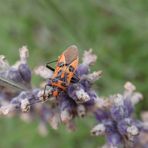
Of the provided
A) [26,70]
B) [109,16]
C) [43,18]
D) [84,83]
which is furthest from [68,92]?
[109,16]

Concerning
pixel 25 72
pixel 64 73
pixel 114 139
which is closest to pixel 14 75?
pixel 25 72

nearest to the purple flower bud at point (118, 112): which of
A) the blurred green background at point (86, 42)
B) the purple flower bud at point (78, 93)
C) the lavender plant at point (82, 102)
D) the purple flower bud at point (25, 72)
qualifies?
the lavender plant at point (82, 102)

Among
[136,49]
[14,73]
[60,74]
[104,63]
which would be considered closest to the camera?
[60,74]

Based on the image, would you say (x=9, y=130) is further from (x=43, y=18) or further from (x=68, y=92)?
(x=68, y=92)

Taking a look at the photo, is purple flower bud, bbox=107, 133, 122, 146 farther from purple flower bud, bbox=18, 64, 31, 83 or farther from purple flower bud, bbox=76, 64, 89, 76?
purple flower bud, bbox=18, 64, 31, 83

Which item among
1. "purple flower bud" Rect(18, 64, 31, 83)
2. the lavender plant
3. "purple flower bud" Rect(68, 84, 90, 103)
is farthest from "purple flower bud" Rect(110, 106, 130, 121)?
"purple flower bud" Rect(18, 64, 31, 83)

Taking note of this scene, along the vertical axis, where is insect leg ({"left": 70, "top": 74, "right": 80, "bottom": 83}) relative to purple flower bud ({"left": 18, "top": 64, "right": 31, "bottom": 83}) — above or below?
below

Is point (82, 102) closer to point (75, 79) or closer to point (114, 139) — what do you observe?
point (75, 79)
